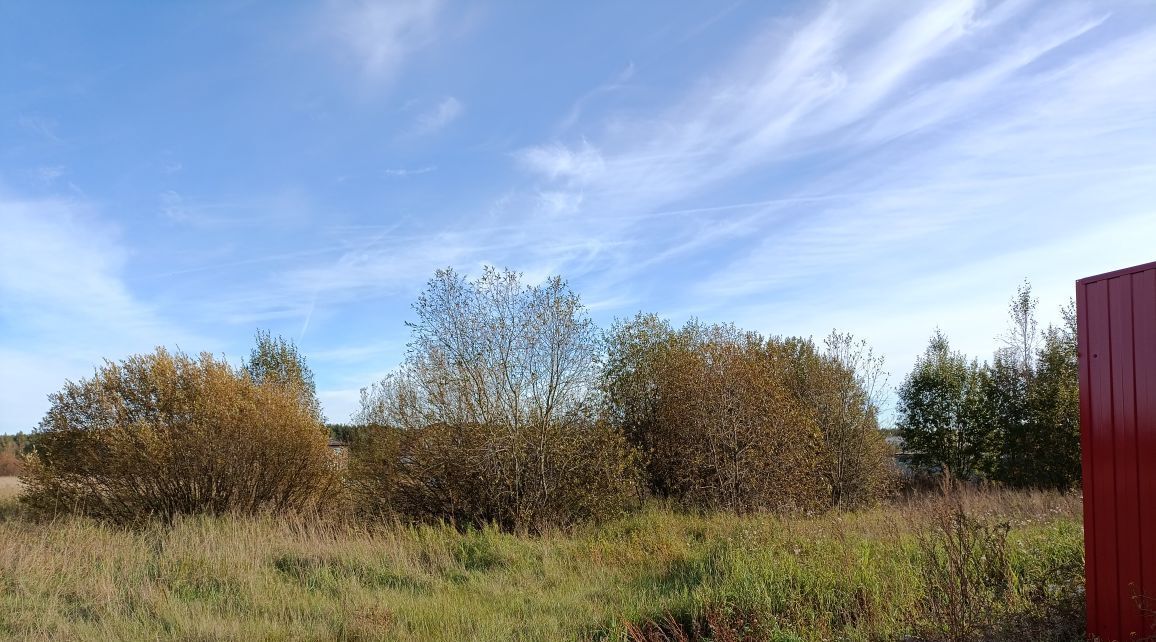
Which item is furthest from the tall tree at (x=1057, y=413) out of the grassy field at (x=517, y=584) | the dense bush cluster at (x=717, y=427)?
the grassy field at (x=517, y=584)

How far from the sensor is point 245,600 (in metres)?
7.46

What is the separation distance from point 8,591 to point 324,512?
5.37 m

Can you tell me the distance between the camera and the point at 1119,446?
5.10 m

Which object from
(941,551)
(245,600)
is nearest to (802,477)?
(941,551)

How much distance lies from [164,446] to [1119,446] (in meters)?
12.9

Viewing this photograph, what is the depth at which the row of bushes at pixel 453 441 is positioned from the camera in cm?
1220

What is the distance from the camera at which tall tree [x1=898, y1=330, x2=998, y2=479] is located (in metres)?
21.3

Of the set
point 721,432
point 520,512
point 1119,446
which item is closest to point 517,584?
point 520,512

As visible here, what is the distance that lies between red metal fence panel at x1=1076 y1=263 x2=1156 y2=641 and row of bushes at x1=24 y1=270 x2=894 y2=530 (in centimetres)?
777

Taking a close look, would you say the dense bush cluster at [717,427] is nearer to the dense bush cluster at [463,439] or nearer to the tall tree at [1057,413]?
the dense bush cluster at [463,439]

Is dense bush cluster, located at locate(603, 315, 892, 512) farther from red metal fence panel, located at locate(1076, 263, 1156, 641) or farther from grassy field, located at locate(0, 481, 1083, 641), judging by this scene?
red metal fence panel, located at locate(1076, 263, 1156, 641)

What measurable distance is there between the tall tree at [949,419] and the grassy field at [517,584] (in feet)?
35.6

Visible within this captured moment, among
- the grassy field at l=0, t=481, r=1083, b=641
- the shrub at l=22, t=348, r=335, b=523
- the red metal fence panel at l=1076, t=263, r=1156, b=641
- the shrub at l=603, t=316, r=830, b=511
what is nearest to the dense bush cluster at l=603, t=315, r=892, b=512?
the shrub at l=603, t=316, r=830, b=511

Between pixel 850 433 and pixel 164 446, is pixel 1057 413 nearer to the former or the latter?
pixel 850 433
